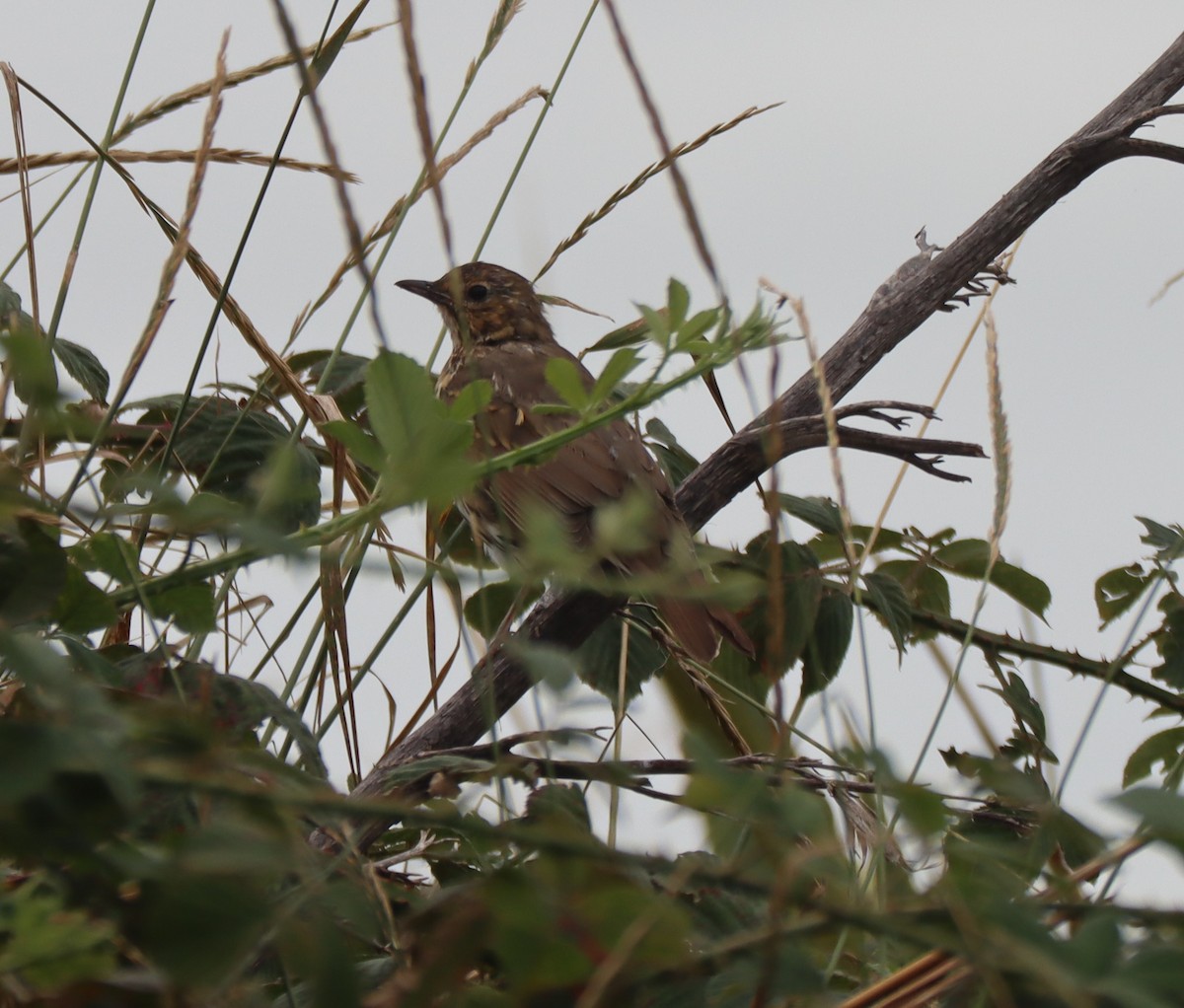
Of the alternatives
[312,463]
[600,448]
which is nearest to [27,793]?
[312,463]

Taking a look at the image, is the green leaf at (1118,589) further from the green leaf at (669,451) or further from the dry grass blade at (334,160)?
the dry grass blade at (334,160)

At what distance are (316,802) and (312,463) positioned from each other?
1027 millimetres

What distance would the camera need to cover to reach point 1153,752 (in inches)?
62.2

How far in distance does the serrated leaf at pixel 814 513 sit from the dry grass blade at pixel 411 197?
0.61 metres

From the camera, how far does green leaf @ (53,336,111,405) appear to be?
1737mm

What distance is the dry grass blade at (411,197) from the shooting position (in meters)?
1.87

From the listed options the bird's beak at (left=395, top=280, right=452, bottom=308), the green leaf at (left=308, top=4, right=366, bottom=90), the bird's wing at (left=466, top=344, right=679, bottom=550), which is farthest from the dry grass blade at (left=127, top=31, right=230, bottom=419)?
the bird's beak at (left=395, top=280, right=452, bottom=308)

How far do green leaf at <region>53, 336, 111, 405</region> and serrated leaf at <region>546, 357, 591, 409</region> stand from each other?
3.37ft

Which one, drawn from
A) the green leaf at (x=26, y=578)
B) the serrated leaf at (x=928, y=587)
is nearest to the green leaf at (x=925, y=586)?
the serrated leaf at (x=928, y=587)

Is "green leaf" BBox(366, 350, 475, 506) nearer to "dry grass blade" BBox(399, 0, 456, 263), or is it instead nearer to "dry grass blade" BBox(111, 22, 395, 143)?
"dry grass blade" BBox(399, 0, 456, 263)

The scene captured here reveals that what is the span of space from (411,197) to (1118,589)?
1.06 meters

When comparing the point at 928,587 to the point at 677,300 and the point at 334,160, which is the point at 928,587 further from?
the point at 334,160

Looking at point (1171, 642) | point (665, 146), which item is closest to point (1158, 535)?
point (1171, 642)

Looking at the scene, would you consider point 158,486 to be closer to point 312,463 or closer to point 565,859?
point 565,859
